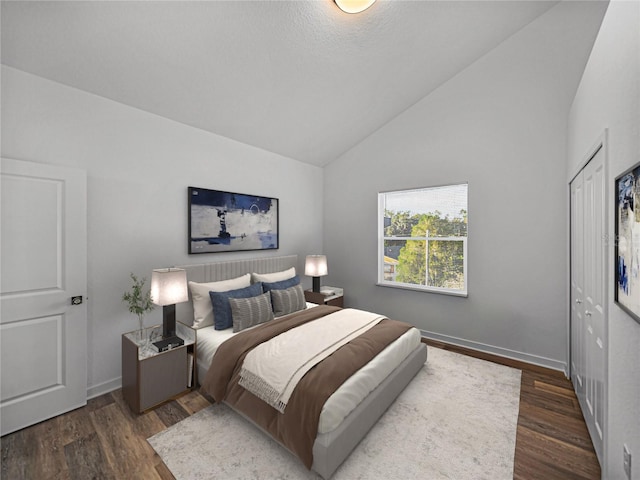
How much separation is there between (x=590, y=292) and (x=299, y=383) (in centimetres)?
214

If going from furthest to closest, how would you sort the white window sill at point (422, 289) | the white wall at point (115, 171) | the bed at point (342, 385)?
the white window sill at point (422, 289), the white wall at point (115, 171), the bed at point (342, 385)

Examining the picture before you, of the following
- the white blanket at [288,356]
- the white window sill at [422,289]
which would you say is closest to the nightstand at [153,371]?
the white blanket at [288,356]

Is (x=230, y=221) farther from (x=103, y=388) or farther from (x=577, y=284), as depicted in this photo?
(x=577, y=284)

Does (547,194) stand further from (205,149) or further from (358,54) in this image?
(205,149)

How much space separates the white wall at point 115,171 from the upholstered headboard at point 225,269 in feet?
0.55

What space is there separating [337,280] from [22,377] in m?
3.65

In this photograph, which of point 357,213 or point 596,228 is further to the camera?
point 357,213

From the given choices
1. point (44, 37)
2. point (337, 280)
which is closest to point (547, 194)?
point (337, 280)

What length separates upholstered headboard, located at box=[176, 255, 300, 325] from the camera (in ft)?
9.59

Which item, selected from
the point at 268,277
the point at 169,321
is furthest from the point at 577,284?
the point at 169,321

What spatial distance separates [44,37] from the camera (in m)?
1.93

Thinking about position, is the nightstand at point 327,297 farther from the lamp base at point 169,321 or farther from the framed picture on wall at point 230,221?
the lamp base at point 169,321

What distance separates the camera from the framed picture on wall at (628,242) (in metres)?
1.16

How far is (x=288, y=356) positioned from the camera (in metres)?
2.07
